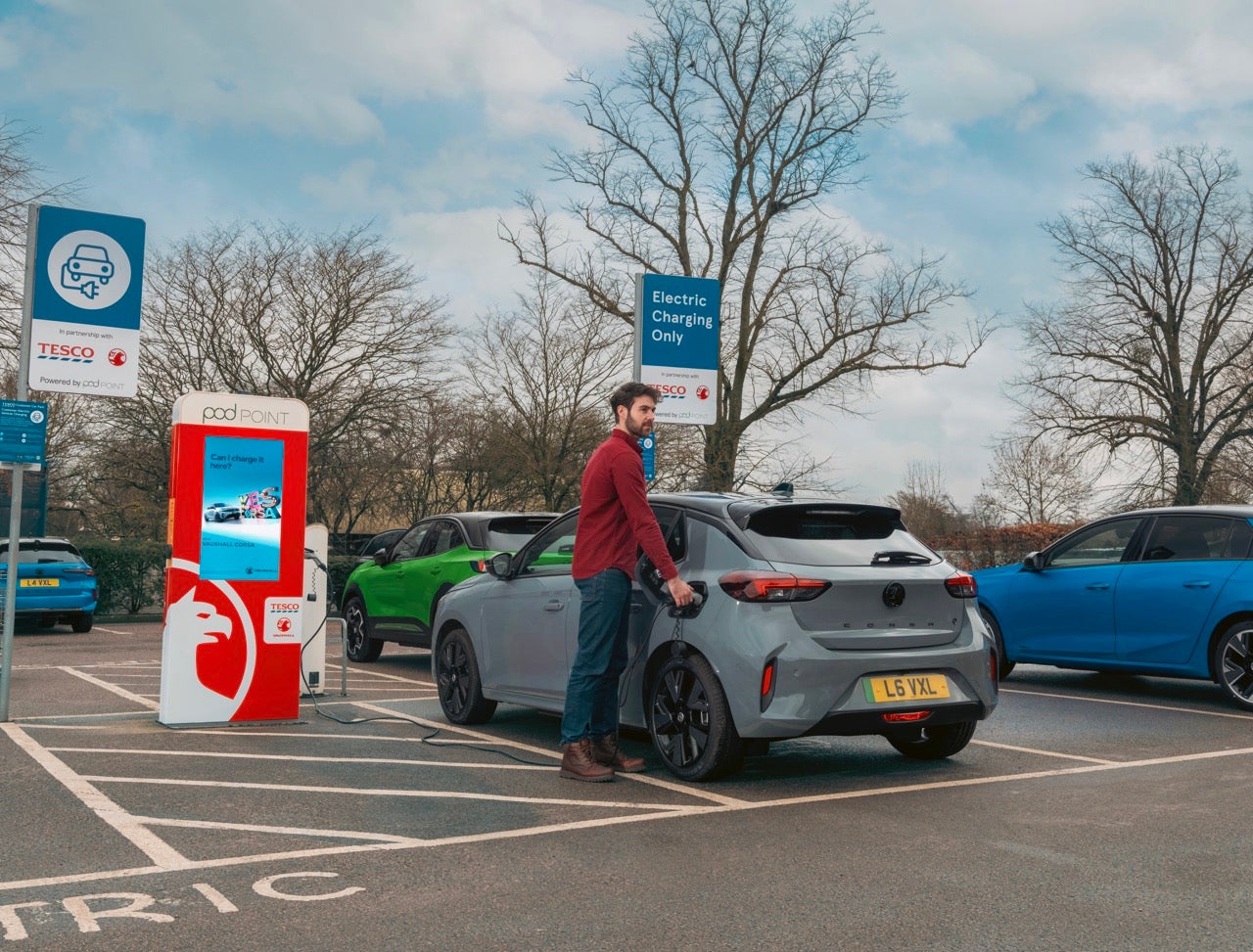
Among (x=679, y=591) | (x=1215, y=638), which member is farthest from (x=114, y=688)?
(x=1215, y=638)

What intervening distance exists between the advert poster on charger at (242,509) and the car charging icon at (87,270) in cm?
163

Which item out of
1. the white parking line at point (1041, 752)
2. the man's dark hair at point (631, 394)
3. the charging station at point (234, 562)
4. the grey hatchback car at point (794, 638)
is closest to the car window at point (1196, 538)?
the white parking line at point (1041, 752)

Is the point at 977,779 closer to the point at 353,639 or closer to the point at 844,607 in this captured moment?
the point at 844,607

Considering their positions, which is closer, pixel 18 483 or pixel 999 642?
pixel 18 483

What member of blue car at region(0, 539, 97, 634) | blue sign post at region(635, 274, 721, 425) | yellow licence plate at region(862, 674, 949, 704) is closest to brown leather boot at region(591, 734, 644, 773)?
yellow licence plate at region(862, 674, 949, 704)

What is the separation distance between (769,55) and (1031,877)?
28.6 m

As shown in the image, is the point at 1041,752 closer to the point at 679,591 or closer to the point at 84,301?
the point at 679,591

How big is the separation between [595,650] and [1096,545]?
20.6 feet

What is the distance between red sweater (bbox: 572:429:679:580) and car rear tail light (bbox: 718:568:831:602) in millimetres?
474

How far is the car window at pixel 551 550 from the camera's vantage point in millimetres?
8164

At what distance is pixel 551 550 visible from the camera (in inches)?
330

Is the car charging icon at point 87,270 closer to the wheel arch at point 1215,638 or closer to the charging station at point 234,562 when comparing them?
the charging station at point 234,562

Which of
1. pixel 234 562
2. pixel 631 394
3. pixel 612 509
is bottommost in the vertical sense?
pixel 234 562

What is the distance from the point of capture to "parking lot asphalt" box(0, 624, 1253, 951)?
4285 mm
